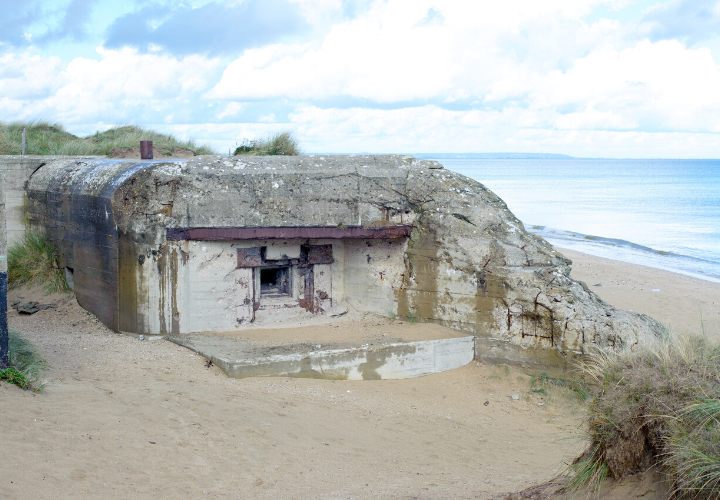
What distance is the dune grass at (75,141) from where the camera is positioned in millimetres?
12164

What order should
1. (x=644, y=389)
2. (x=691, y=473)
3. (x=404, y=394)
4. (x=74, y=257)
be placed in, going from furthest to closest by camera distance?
(x=74, y=257) → (x=404, y=394) → (x=644, y=389) → (x=691, y=473)

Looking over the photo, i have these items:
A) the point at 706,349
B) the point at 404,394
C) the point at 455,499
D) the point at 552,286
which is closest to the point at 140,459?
the point at 455,499

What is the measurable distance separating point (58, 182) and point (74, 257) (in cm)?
114

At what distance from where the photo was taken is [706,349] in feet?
11.1

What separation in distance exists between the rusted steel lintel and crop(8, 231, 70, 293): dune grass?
8.55 ft

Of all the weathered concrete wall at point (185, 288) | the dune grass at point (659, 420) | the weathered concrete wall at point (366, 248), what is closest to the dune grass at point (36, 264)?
the weathered concrete wall at point (366, 248)

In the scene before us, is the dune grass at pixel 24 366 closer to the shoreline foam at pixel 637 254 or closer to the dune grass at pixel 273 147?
the dune grass at pixel 273 147

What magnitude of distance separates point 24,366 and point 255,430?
77.4 inches

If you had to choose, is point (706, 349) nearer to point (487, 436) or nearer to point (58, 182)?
point (487, 436)

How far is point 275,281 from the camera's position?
7.50 metres

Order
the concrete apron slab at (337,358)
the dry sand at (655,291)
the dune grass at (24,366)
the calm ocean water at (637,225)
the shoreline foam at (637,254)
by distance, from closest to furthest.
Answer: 1. the dune grass at (24,366)
2. the concrete apron slab at (337,358)
3. the dry sand at (655,291)
4. the shoreline foam at (637,254)
5. the calm ocean water at (637,225)

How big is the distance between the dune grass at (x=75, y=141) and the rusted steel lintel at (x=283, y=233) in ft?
22.1

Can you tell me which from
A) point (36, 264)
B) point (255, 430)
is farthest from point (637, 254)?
point (255, 430)

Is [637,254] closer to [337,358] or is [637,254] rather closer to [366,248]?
[366,248]
